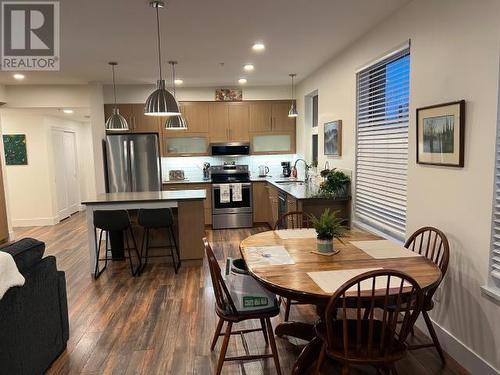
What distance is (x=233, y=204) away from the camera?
6.45 meters

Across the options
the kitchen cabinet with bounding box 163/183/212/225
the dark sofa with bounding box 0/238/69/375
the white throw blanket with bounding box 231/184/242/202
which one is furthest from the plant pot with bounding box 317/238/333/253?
the kitchen cabinet with bounding box 163/183/212/225

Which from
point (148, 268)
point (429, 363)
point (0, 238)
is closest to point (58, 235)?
point (0, 238)

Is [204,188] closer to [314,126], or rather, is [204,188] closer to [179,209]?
[179,209]

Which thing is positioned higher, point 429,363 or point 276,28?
point 276,28

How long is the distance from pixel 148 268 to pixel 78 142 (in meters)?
6.16

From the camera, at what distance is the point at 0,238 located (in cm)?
576

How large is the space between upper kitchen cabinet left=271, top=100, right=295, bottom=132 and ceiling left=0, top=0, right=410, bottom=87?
1350mm

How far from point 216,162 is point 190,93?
1.39m

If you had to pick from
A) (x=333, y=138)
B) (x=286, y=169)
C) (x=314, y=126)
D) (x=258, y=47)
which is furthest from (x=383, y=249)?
(x=286, y=169)

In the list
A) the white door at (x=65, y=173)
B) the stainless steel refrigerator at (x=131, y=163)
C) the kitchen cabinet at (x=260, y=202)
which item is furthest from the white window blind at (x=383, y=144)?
the white door at (x=65, y=173)

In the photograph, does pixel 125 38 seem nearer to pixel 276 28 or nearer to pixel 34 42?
pixel 34 42

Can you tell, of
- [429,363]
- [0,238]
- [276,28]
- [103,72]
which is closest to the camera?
[429,363]

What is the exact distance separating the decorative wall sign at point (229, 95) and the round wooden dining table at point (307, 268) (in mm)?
4368

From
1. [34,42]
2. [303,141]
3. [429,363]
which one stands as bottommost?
[429,363]
